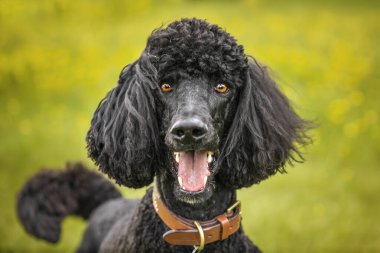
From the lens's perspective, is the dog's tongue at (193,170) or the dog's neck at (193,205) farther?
the dog's neck at (193,205)

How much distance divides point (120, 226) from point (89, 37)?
755cm

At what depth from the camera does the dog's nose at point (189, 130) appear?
2.37 meters

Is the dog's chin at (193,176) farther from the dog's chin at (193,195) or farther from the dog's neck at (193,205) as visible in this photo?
the dog's neck at (193,205)

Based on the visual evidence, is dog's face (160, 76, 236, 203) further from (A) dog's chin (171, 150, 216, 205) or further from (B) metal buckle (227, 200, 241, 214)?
(B) metal buckle (227, 200, 241, 214)

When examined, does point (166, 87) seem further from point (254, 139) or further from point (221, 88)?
point (254, 139)

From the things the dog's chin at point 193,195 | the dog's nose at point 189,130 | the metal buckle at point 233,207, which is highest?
the dog's nose at point 189,130

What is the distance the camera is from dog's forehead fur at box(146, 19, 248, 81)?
2574mm

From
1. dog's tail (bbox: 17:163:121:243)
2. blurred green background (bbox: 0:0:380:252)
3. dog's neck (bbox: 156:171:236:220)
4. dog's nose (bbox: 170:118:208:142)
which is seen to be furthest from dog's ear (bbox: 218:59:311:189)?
dog's tail (bbox: 17:163:121:243)

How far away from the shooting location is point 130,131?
2.71 meters

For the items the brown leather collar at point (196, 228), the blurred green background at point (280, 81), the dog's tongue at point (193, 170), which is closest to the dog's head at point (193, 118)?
the dog's tongue at point (193, 170)

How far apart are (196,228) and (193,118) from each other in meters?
0.65

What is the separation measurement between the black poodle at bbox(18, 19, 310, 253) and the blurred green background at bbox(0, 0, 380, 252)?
117cm

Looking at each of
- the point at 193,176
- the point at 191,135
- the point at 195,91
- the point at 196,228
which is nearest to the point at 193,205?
the point at 196,228

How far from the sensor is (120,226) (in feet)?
10.9
